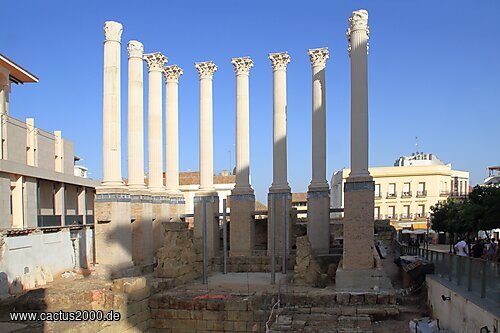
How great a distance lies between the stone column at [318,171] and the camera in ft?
70.7

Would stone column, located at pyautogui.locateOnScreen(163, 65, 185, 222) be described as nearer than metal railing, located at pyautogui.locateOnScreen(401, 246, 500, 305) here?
No

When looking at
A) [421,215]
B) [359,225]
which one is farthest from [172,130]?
[421,215]

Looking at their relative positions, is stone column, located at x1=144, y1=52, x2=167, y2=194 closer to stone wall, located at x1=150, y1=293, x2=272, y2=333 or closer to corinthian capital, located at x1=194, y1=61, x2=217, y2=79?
corinthian capital, located at x1=194, y1=61, x2=217, y2=79

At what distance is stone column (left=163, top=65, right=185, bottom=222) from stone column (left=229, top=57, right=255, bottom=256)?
3.28 m

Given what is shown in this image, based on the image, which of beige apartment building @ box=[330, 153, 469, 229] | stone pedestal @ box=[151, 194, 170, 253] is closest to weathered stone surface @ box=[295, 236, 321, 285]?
stone pedestal @ box=[151, 194, 170, 253]

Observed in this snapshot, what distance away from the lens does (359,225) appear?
1534 cm

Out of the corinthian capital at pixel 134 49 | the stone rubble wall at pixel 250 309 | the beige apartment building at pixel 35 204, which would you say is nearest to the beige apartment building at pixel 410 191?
the beige apartment building at pixel 35 204

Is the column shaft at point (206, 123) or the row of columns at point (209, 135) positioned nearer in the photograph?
the row of columns at point (209, 135)

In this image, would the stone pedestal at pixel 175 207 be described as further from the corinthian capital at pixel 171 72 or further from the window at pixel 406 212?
the window at pixel 406 212

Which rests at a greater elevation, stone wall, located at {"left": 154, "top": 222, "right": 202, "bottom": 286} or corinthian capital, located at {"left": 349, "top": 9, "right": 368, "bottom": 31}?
corinthian capital, located at {"left": 349, "top": 9, "right": 368, "bottom": 31}

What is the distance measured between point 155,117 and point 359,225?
40.9 feet

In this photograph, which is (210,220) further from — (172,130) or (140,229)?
(172,130)

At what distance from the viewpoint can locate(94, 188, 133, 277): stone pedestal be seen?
18797 mm

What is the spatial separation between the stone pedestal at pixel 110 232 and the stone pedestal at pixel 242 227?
235 inches
